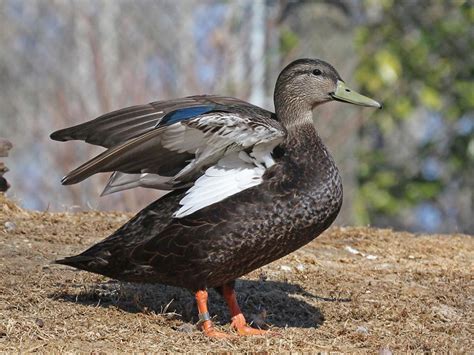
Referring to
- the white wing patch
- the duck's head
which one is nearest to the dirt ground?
the white wing patch

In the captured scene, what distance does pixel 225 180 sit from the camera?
5609mm

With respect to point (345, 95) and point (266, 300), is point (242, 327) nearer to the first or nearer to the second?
point (266, 300)

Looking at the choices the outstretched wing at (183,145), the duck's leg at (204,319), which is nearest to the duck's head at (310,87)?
the outstretched wing at (183,145)

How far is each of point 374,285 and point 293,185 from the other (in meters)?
1.41

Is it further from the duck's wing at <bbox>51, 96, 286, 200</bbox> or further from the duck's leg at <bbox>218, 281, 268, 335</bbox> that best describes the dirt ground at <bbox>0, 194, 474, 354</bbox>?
the duck's wing at <bbox>51, 96, 286, 200</bbox>

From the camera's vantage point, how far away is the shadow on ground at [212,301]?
5.97m

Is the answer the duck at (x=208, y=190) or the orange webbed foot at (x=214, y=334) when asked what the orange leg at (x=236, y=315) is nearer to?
the duck at (x=208, y=190)

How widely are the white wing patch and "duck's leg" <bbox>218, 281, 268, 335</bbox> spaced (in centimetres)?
54

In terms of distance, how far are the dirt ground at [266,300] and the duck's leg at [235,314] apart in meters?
0.15

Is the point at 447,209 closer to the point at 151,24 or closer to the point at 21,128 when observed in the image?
the point at 151,24

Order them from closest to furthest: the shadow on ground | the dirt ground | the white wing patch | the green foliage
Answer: the dirt ground < the white wing patch < the shadow on ground < the green foliage

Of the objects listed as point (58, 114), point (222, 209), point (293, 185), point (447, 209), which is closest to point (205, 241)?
point (222, 209)

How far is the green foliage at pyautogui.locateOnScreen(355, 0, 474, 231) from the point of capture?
1436 centimetres

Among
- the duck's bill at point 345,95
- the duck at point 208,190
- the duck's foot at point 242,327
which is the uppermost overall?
the duck's bill at point 345,95
